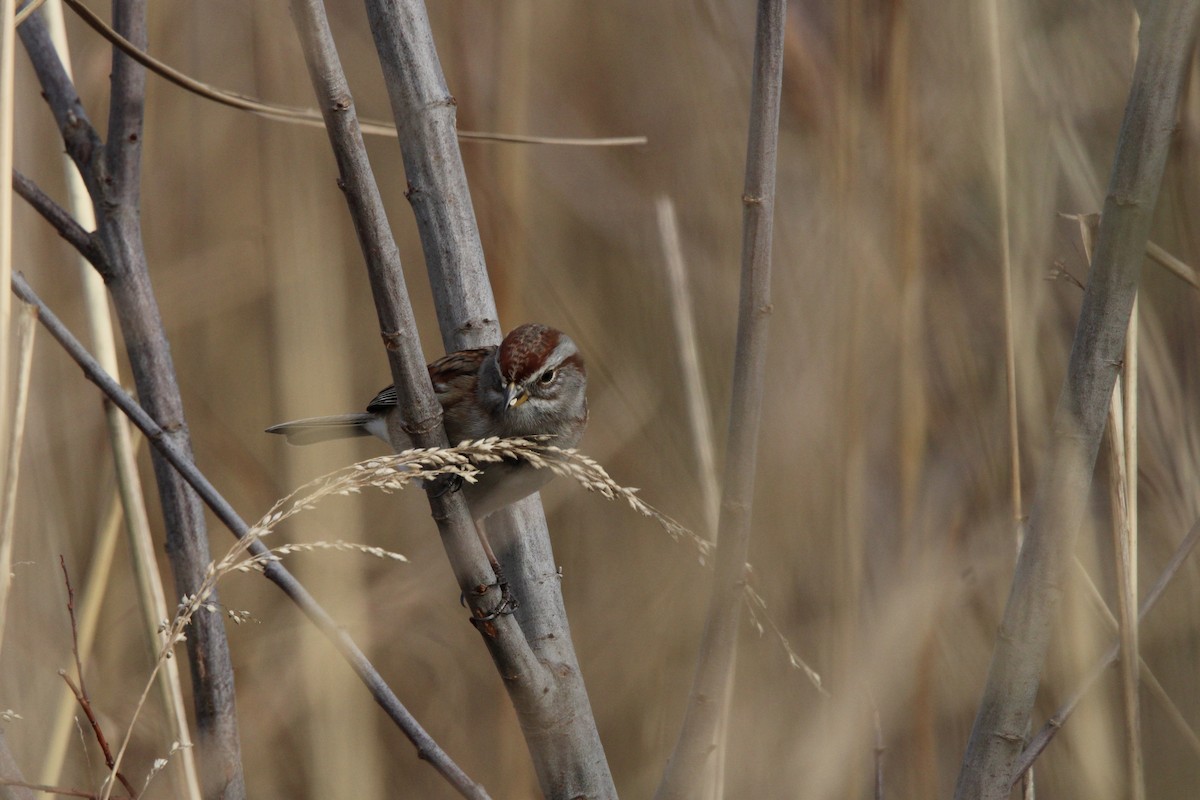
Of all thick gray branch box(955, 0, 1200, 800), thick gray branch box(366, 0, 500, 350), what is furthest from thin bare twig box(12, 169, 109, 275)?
thick gray branch box(955, 0, 1200, 800)

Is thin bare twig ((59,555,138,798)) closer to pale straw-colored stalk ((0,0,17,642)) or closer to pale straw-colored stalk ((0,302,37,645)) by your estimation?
pale straw-colored stalk ((0,302,37,645))

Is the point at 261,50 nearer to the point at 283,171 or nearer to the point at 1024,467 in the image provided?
the point at 283,171

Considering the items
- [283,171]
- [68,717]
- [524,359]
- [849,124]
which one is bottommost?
[68,717]

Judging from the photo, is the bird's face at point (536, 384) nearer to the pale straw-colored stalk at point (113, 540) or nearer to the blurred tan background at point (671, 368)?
the blurred tan background at point (671, 368)

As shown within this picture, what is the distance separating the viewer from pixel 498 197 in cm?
242

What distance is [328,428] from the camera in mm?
2111

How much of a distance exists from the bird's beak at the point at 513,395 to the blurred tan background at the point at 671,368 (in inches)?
13.1

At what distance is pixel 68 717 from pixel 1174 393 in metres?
1.93

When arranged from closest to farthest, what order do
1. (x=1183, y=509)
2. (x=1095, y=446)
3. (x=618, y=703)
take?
(x=1095, y=446) → (x=1183, y=509) → (x=618, y=703)

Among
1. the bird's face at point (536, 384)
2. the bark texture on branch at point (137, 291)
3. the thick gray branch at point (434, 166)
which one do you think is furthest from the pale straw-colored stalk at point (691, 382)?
the bark texture on branch at point (137, 291)

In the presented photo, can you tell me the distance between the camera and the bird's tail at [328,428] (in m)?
2.08

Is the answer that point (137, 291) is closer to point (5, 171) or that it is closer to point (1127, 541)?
point (5, 171)

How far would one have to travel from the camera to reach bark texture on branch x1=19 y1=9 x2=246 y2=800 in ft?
4.95

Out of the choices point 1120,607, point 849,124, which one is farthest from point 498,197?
point 1120,607
